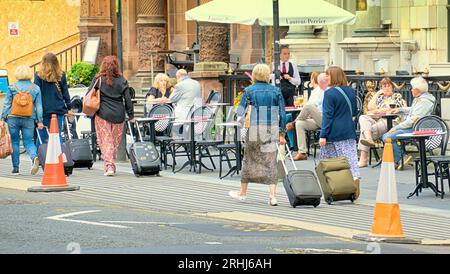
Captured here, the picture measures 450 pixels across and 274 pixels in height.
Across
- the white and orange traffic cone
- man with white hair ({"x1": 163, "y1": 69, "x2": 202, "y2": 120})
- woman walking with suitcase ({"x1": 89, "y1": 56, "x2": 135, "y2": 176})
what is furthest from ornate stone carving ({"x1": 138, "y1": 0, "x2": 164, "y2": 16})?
the white and orange traffic cone

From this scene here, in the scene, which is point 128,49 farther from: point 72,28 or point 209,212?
point 209,212

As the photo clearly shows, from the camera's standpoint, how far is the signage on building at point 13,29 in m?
46.3

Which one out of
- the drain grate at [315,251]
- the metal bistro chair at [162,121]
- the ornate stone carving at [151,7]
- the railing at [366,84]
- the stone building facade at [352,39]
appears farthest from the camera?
the ornate stone carving at [151,7]

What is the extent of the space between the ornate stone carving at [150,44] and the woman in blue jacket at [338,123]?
18961mm

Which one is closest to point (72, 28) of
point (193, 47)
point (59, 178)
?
point (193, 47)

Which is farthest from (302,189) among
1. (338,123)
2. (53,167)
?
(53,167)

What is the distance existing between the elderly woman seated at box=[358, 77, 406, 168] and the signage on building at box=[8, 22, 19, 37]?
24.3m

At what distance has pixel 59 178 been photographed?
1988cm

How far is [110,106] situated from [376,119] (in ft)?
14.6

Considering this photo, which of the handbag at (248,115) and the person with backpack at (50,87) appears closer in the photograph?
the handbag at (248,115)

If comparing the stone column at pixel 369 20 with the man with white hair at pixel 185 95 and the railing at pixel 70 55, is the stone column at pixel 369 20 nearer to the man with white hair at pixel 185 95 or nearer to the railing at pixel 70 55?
the man with white hair at pixel 185 95

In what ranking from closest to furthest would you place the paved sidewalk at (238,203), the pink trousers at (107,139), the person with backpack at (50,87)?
the paved sidewalk at (238,203) → the pink trousers at (107,139) → the person with backpack at (50,87)

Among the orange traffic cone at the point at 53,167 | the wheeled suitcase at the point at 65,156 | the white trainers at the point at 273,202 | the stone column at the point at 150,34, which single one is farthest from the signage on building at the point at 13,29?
the white trainers at the point at 273,202
